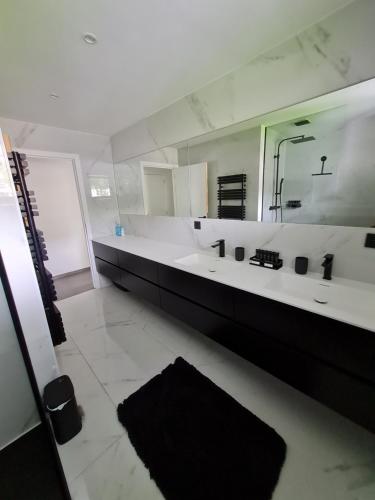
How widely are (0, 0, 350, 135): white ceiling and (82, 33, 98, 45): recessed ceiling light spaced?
28 mm

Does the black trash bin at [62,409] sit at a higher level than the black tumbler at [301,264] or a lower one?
lower

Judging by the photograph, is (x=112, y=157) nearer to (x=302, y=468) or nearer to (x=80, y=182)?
(x=80, y=182)

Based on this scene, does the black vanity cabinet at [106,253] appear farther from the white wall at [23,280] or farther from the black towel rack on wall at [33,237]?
the white wall at [23,280]

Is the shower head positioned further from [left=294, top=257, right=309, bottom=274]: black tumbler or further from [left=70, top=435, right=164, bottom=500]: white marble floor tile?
[left=70, top=435, right=164, bottom=500]: white marble floor tile

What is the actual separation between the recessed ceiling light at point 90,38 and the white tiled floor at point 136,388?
7.98 feet

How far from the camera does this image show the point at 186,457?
1.21 m

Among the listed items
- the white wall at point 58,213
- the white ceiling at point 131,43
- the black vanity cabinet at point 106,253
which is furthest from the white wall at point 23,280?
the white wall at point 58,213

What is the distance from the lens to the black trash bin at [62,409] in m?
1.25

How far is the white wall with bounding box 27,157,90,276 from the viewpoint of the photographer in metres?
3.74

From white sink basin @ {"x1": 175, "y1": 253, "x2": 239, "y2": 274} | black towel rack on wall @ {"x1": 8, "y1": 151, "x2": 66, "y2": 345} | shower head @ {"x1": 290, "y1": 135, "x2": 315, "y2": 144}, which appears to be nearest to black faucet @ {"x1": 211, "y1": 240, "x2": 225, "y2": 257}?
white sink basin @ {"x1": 175, "y1": 253, "x2": 239, "y2": 274}

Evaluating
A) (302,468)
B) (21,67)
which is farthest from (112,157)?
(302,468)

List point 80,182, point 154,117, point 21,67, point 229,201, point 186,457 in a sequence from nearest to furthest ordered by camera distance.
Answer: point 186,457 < point 21,67 < point 229,201 < point 154,117 < point 80,182

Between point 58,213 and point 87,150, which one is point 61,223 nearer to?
point 58,213

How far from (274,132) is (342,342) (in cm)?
156
